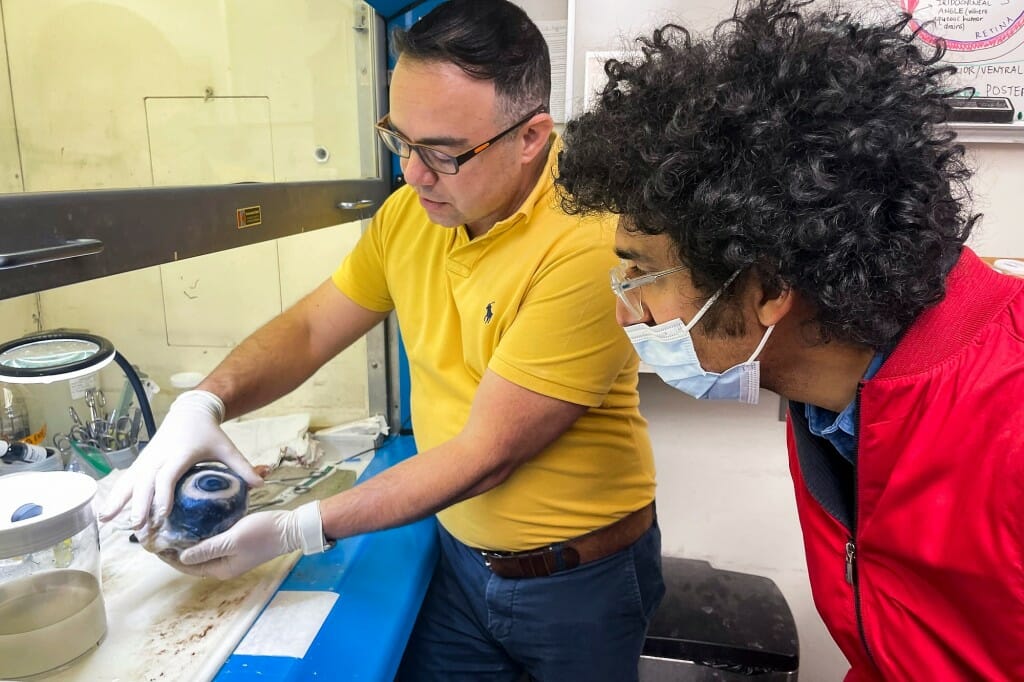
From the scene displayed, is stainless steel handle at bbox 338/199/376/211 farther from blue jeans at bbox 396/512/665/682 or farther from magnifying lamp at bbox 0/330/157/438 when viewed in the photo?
blue jeans at bbox 396/512/665/682

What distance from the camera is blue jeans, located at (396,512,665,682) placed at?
3.55 feet

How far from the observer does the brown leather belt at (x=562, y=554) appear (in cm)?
107

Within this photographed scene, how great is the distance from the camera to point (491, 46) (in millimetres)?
994

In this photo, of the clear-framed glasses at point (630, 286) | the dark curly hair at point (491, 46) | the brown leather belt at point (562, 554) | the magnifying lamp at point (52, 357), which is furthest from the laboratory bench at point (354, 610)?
the dark curly hair at point (491, 46)

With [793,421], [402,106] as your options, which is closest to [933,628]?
[793,421]

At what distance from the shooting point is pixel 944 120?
0.66 meters

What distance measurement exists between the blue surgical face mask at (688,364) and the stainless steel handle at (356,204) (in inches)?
27.2

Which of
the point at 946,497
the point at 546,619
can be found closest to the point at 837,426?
the point at 946,497

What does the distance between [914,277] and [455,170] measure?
2.09 feet

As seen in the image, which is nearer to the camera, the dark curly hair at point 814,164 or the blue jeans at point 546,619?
the dark curly hair at point 814,164

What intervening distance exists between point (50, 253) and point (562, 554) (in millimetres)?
808

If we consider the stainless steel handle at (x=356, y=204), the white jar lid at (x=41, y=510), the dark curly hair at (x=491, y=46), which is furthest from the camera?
the stainless steel handle at (x=356, y=204)

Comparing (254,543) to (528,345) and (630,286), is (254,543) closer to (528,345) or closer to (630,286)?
(528,345)

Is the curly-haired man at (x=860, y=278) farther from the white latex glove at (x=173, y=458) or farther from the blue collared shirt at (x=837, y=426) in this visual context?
the white latex glove at (x=173, y=458)
